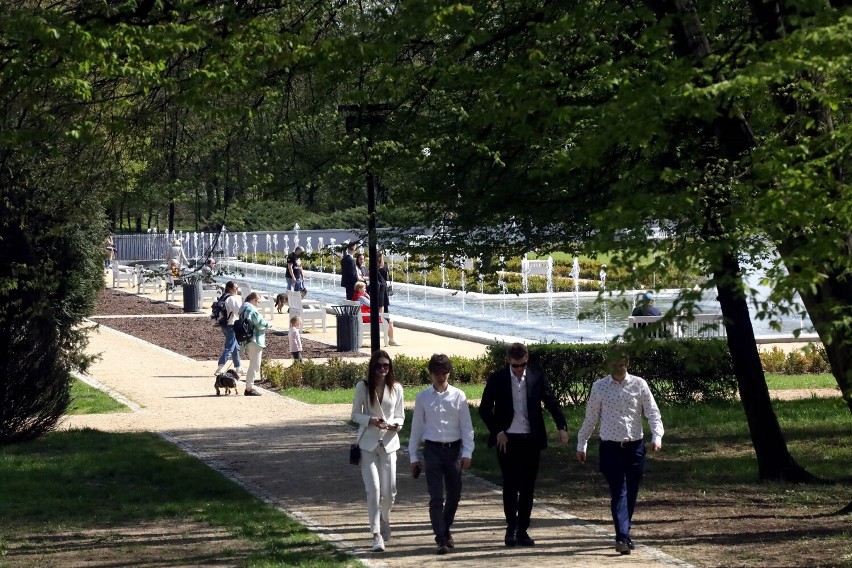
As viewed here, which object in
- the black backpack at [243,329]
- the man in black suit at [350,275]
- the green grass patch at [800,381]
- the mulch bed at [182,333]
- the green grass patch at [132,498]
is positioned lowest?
the green grass patch at [132,498]

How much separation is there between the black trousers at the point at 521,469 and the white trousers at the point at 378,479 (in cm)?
82

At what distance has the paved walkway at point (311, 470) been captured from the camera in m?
9.23

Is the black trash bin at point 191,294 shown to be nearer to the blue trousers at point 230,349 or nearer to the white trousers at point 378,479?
the blue trousers at point 230,349

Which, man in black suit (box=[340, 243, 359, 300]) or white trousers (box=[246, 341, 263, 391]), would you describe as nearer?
white trousers (box=[246, 341, 263, 391])

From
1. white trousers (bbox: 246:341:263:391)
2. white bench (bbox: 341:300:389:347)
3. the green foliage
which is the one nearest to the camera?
white trousers (bbox: 246:341:263:391)

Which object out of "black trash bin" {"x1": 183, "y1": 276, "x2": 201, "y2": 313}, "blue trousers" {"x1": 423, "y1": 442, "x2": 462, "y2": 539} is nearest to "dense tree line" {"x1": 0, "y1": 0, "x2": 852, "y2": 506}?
"blue trousers" {"x1": 423, "y1": 442, "x2": 462, "y2": 539}

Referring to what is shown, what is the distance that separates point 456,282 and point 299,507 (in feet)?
99.5

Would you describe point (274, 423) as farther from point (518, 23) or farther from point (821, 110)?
point (821, 110)

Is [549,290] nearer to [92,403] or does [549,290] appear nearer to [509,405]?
[92,403]

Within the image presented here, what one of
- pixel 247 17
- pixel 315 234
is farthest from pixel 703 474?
pixel 315 234

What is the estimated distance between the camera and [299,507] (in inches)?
442

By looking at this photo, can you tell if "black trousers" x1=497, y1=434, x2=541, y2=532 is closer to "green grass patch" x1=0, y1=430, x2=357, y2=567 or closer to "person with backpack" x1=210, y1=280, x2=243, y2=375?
"green grass patch" x1=0, y1=430, x2=357, y2=567

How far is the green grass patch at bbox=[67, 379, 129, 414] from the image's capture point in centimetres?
1828

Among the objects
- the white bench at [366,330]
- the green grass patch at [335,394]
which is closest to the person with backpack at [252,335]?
the green grass patch at [335,394]
